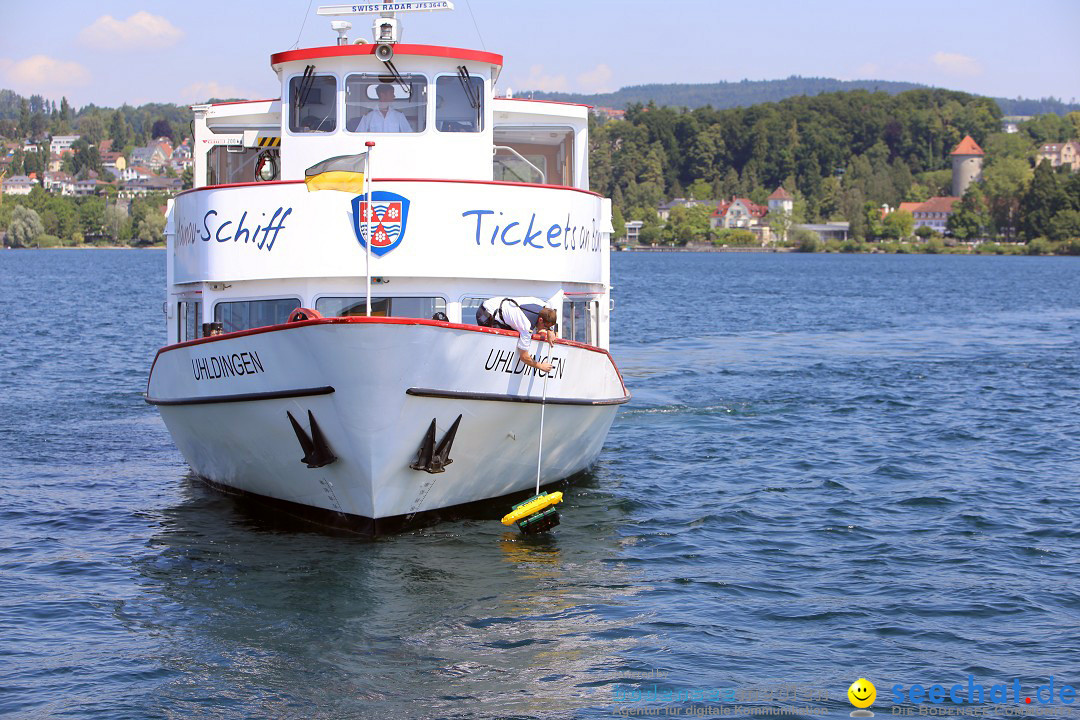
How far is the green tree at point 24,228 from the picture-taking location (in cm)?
17312

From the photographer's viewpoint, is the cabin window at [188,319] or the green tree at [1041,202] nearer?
the cabin window at [188,319]

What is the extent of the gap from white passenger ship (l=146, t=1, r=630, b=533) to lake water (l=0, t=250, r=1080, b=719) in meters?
0.91

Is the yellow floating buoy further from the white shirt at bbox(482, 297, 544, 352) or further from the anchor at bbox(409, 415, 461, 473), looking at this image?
the white shirt at bbox(482, 297, 544, 352)

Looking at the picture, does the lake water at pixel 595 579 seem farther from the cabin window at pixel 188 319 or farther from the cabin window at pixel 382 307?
the cabin window at pixel 382 307

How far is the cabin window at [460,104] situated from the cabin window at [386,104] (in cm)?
20

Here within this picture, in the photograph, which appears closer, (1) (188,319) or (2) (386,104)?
(2) (386,104)

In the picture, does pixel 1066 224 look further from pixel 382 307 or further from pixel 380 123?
pixel 382 307

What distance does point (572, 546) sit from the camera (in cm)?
1357

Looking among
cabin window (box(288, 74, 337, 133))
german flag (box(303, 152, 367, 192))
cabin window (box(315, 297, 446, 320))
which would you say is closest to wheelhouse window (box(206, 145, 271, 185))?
→ cabin window (box(288, 74, 337, 133))

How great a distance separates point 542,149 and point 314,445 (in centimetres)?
710

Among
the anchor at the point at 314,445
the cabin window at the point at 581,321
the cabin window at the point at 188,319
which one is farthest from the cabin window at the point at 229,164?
the anchor at the point at 314,445

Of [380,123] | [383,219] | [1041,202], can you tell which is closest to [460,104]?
[380,123]

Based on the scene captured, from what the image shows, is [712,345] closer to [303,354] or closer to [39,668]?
[303,354]

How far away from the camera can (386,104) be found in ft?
49.7
